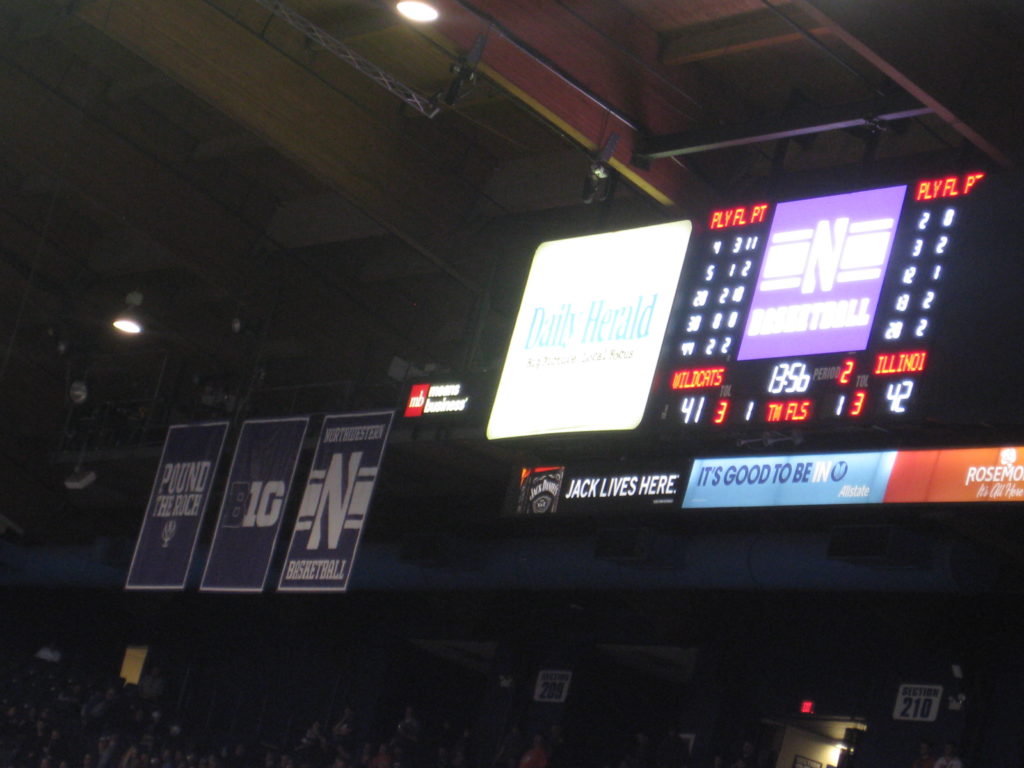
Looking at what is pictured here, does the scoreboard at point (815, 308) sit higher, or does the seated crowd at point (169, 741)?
the scoreboard at point (815, 308)

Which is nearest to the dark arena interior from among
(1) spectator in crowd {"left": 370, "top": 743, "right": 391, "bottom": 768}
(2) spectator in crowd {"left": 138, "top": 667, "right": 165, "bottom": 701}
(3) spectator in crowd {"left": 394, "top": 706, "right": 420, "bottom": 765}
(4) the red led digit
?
(4) the red led digit

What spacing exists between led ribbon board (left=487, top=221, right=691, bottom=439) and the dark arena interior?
32mm

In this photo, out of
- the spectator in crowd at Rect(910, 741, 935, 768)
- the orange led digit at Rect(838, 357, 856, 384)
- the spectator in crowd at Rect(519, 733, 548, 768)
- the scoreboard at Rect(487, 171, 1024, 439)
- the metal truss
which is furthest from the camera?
the spectator in crowd at Rect(519, 733, 548, 768)

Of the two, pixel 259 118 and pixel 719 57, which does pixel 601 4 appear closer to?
pixel 719 57

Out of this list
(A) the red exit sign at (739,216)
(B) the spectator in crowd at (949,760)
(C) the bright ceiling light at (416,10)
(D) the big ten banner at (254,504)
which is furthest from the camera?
(D) the big ten banner at (254,504)

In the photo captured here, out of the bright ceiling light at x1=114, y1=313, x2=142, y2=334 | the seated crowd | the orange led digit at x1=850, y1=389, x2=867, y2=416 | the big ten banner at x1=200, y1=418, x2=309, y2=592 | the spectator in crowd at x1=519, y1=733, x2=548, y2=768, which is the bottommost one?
the seated crowd

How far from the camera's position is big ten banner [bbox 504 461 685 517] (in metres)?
11.3

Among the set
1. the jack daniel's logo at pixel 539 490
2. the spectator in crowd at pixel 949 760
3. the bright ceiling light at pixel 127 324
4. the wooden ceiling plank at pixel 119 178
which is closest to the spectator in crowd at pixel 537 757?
the jack daniel's logo at pixel 539 490

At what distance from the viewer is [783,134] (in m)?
10.7

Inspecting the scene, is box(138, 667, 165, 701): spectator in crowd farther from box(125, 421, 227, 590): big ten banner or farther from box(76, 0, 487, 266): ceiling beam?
box(76, 0, 487, 266): ceiling beam

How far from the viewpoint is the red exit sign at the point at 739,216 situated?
1062cm

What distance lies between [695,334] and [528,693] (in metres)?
8.00

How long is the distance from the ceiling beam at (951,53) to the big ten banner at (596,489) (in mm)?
3230

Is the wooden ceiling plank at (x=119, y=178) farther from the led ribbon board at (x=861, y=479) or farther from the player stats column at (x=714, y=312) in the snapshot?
the led ribbon board at (x=861, y=479)
